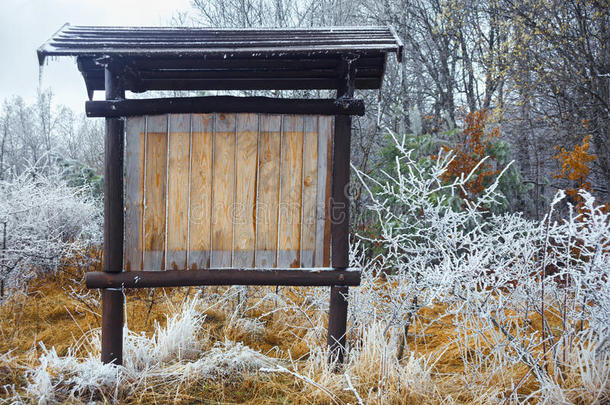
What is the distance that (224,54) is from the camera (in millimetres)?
3129

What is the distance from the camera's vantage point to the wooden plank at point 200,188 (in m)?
3.39

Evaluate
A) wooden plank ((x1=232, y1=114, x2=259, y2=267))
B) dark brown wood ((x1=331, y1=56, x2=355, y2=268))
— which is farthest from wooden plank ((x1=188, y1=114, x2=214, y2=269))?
dark brown wood ((x1=331, y1=56, x2=355, y2=268))

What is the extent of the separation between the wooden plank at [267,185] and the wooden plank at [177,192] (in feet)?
1.80

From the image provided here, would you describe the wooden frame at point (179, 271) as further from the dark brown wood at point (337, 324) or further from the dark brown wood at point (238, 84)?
the dark brown wood at point (238, 84)

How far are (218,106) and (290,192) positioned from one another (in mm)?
837

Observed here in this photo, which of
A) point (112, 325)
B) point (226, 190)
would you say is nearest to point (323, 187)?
point (226, 190)

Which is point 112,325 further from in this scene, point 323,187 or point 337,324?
point 323,187

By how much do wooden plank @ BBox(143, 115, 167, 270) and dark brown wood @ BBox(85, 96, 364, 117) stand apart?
0.10 meters

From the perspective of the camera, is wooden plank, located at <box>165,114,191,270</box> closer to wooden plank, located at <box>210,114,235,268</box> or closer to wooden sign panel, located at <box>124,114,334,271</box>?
wooden sign panel, located at <box>124,114,334,271</box>

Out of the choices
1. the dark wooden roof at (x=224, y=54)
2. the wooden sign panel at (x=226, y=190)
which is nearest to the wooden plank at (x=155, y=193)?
the wooden sign panel at (x=226, y=190)

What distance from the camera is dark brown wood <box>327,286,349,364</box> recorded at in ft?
11.7

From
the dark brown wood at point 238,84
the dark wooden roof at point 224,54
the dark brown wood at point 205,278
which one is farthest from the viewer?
the dark brown wood at point 238,84

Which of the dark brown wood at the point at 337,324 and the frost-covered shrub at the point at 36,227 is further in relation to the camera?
the frost-covered shrub at the point at 36,227

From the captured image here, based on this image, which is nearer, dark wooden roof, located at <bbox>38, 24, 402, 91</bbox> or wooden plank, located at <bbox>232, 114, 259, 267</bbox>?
dark wooden roof, located at <bbox>38, 24, 402, 91</bbox>
